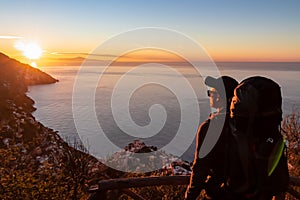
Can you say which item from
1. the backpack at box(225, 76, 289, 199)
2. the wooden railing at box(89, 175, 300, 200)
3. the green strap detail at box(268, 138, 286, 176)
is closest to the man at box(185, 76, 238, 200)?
the backpack at box(225, 76, 289, 199)

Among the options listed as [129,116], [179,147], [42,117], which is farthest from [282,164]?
[42,117]

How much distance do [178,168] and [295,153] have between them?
37.9 feet

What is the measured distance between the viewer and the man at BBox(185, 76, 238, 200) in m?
2.75

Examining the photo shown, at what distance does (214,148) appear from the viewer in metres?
2.74

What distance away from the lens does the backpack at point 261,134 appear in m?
2.38

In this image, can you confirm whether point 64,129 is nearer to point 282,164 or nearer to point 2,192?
point 2,192

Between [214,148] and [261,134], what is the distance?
486 mm

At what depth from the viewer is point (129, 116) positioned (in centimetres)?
6406

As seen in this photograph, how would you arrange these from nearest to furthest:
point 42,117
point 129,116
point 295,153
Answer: point 295,153
point 129,116
point 42,117

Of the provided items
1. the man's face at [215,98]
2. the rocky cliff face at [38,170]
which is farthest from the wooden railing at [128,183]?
the man's face at [215,98]

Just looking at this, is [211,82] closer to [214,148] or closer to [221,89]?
[221,89]

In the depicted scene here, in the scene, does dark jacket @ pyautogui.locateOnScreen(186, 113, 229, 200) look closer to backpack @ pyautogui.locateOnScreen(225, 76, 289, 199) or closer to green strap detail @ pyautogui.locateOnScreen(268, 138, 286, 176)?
backpack @ pyautogui.locateOnScreen(225, 76, 289, 199)

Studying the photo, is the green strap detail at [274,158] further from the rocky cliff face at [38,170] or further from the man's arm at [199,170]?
the rocky cliff face at [38,170]

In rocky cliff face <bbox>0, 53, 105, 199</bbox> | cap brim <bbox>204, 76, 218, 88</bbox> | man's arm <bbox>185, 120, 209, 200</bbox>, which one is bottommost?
rocky cliff face <bbox>0, 53, 105, 199</bbox>
